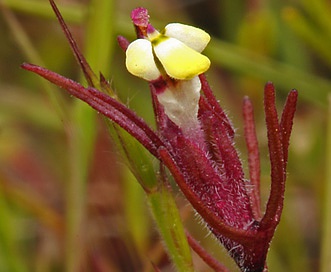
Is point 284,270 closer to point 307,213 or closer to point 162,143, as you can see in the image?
point 307,213

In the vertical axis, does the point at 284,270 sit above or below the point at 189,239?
below

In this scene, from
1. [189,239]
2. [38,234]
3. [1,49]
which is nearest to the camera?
[189,239]

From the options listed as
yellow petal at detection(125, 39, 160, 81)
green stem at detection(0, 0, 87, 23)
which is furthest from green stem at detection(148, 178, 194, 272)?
green stem at detection(0, 0, 87, 23)

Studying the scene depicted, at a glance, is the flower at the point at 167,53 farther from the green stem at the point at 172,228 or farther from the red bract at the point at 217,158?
the green stem at the point at 172,228

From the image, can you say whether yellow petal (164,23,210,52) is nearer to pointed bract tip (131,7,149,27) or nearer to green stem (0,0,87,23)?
pointed bract tip (131,7,149,27)

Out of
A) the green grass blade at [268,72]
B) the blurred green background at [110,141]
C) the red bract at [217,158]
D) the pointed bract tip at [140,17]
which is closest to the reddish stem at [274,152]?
the red bract at [217,158]

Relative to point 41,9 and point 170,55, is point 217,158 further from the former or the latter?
point 41,9

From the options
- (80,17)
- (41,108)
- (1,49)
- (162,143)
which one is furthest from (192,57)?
(1,49)
